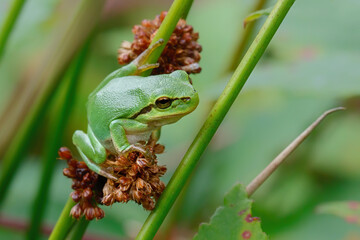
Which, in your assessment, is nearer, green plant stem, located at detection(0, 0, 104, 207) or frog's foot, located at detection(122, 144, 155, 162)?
frog's foot, located at detection(122, 144, 155, 162)

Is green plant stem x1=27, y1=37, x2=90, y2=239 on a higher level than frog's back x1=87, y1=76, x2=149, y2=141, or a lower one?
lower

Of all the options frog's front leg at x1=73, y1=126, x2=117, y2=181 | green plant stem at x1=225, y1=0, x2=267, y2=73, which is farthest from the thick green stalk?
green plant stem at x1=225, y1=0, x2=267, y2=73

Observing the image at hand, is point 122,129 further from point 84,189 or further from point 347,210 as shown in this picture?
point 347,210

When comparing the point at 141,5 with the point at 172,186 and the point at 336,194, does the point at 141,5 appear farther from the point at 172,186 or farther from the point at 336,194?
the point at 172,186

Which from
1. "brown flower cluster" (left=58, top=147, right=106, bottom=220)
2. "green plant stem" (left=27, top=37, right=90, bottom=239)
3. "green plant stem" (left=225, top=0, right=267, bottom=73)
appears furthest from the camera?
"green plant stem" (left=225, top=0, right=267, bottom=73)

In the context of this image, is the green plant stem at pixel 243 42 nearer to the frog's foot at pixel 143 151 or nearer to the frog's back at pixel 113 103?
the frog's back at pixel 113 103

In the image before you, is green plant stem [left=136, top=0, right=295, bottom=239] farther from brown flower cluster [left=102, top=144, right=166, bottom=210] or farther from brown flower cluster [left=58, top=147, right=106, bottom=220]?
brown flower cluster [left=58, top=147, right=106, bottom=220]

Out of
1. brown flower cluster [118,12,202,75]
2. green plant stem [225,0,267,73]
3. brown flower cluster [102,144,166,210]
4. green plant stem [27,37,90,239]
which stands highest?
green plant stem [225,0,267,73]

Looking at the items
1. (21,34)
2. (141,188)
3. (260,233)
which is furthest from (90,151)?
(21,34)
